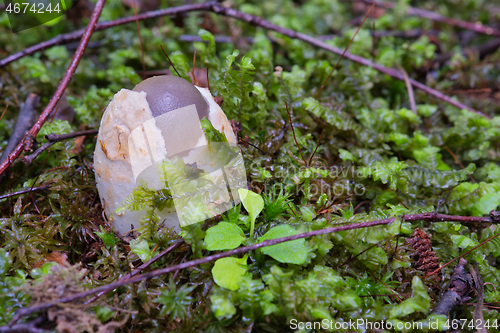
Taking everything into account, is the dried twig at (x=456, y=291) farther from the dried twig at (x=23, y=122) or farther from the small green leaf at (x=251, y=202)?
the dried twig at (x=23, y=122)

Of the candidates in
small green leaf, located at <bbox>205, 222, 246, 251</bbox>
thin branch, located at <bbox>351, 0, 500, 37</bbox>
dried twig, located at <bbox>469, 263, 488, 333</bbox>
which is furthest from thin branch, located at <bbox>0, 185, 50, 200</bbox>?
thin branch, located at <bbox>351, 0, 500, 37</bbox>

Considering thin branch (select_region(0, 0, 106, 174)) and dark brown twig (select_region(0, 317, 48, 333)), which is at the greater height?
thin branch (select_region(0, 0, 106, 174))

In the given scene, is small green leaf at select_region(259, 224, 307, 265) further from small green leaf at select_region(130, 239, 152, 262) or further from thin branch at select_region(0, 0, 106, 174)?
thin branch at select_region(0, 0, 106, 174)

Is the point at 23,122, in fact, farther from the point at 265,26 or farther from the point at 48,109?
the point at 265,26

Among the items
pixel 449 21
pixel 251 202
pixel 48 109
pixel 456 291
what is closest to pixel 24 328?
pixel 251 202

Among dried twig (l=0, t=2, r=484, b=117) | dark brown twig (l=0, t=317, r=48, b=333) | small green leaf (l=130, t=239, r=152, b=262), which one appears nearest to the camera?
dark brown twig (l=0, t=317, r=48, b=333)
